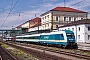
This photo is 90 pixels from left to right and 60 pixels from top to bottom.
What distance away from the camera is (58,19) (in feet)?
273

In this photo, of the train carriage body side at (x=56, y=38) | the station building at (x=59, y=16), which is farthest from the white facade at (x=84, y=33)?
the station building at (x=59, y=16)

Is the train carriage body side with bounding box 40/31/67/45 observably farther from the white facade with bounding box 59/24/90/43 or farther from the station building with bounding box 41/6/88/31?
the station building with bounding box 41/6/88/31

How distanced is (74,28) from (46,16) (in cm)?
2851

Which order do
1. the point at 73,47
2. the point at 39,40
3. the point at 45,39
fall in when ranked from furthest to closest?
the point at 39,40, the point at 45,39, the point at 73,47

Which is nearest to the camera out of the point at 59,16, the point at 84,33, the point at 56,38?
the point at 56,38

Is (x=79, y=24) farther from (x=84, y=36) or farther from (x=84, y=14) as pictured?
(x=84, y=14)

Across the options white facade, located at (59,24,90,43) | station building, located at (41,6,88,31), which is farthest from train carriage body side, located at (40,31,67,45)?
station building, located at (41,6,88,31)

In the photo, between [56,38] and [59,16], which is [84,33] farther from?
[59,16]

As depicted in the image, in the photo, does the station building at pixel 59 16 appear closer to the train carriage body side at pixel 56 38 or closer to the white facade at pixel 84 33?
the white facade at pixel 84 33

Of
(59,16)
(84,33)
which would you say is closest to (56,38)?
(84,33)

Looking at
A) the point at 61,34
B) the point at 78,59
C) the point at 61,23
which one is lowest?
the point at 78,59

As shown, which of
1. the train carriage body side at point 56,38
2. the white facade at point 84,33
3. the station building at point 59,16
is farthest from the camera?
the station building at point 59,16

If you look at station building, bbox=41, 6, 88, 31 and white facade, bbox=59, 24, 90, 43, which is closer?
white facade, bbox=59, 24, 90, 43

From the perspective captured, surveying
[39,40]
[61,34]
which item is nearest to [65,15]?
[39,40]
